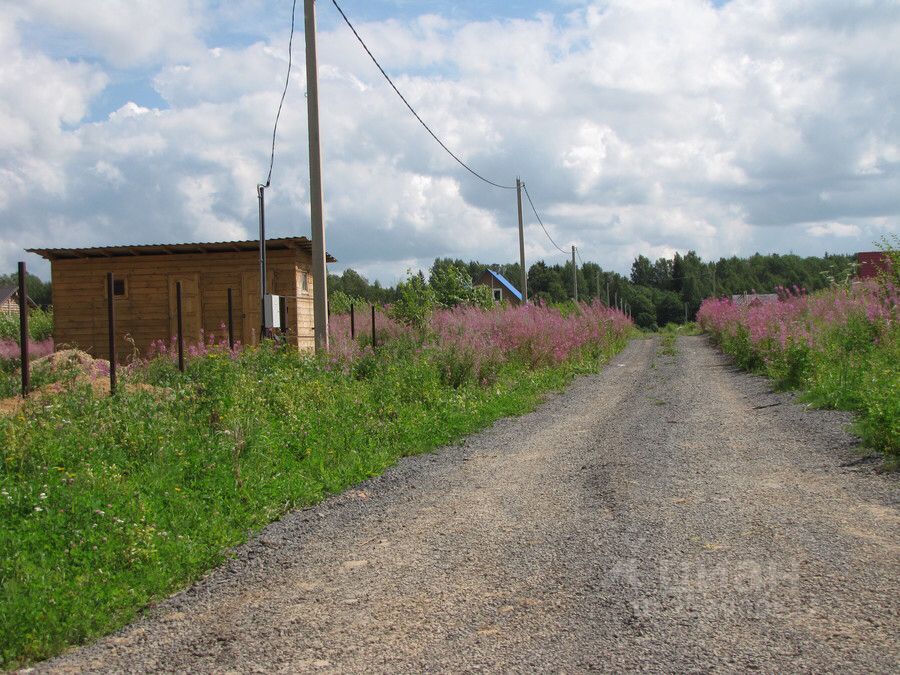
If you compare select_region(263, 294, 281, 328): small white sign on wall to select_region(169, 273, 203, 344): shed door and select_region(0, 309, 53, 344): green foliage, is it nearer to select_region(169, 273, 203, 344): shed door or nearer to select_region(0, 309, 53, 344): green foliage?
select_region(169, 273, 203, 344): shed door

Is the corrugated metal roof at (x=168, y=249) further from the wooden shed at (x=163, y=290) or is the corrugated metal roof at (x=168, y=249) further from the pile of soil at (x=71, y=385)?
the pile of soil at (x=71, y=385)

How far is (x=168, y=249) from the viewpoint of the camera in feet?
73.0

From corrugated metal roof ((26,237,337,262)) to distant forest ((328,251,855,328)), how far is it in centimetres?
6303

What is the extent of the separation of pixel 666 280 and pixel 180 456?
140754 mm

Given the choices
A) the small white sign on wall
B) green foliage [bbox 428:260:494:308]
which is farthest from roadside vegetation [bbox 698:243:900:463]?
green foliage [bbox 428:260:494:308]

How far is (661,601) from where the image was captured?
4.14 m

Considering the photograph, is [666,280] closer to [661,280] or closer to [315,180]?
[661,280]

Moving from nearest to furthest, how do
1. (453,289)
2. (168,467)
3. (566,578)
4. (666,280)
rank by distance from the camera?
(566,578)
(168,467)
(453,289)
(666,280)

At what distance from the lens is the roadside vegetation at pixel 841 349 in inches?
347

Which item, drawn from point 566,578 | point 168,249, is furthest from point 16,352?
point 566,578

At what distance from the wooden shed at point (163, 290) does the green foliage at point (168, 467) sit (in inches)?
411

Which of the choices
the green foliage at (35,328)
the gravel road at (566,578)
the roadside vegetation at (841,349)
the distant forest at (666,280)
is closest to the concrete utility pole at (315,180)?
the gravel road at (566,578)

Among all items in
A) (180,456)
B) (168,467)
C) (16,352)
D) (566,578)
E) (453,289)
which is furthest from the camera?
(453,289)

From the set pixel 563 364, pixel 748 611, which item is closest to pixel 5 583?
pixel 748 611
